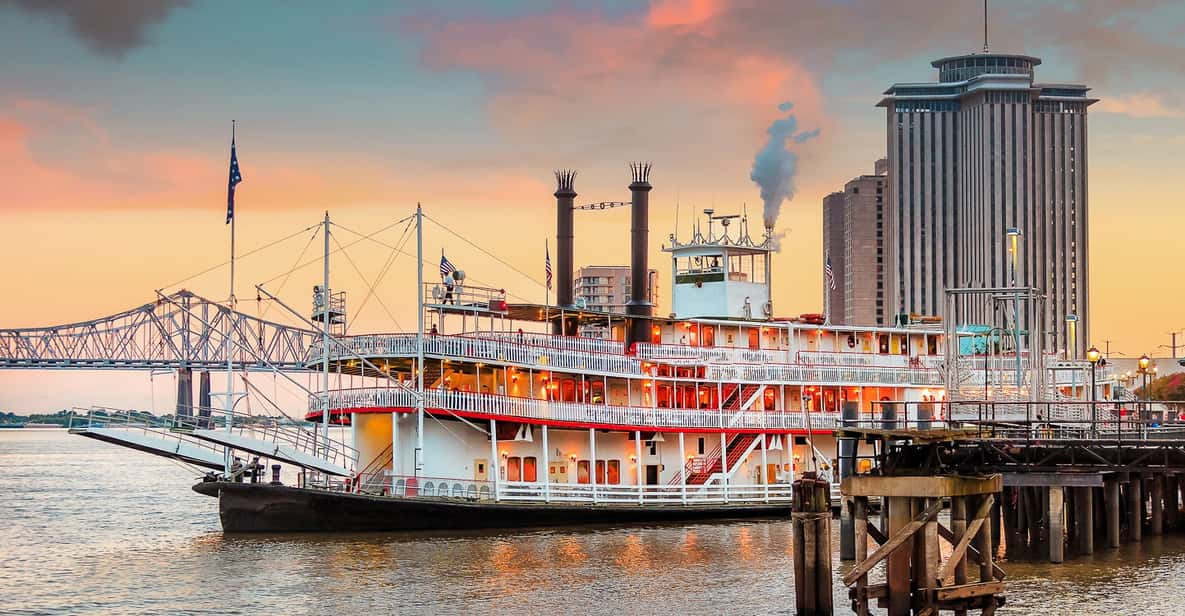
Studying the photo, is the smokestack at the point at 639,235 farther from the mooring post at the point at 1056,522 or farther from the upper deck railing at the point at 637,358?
the mooring post at the point at 1056,522

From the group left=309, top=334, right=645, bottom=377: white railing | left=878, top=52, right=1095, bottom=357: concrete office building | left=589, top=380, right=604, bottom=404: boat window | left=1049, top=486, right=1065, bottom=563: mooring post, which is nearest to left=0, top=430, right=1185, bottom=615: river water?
left=1049, top=486, right=1065, bottom=563: mooring post

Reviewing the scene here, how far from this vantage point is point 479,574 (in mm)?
33719

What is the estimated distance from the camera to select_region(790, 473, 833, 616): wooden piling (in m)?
26.1

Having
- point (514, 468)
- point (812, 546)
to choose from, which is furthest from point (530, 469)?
point (812, 546)

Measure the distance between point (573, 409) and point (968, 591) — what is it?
20.4 meters

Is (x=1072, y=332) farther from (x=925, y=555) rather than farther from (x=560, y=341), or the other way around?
(x=925, y=555)

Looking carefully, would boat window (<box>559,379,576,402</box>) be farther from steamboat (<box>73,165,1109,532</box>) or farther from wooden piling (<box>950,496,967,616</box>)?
wooden piling (<box>950,496,967,616</box>)

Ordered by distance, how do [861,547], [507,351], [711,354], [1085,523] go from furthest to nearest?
1. [711,354]
2. [507,351]
3. [1085,523]
4. [861,547]

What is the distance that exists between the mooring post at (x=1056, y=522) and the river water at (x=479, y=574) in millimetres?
348

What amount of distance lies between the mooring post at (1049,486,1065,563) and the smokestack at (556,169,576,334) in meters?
20.9

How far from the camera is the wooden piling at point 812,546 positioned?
1029 inches

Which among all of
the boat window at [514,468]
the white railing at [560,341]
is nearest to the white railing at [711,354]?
the white railing at [560,341]

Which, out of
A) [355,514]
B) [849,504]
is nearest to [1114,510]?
[849,504]

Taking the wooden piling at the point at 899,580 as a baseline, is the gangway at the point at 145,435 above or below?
above
